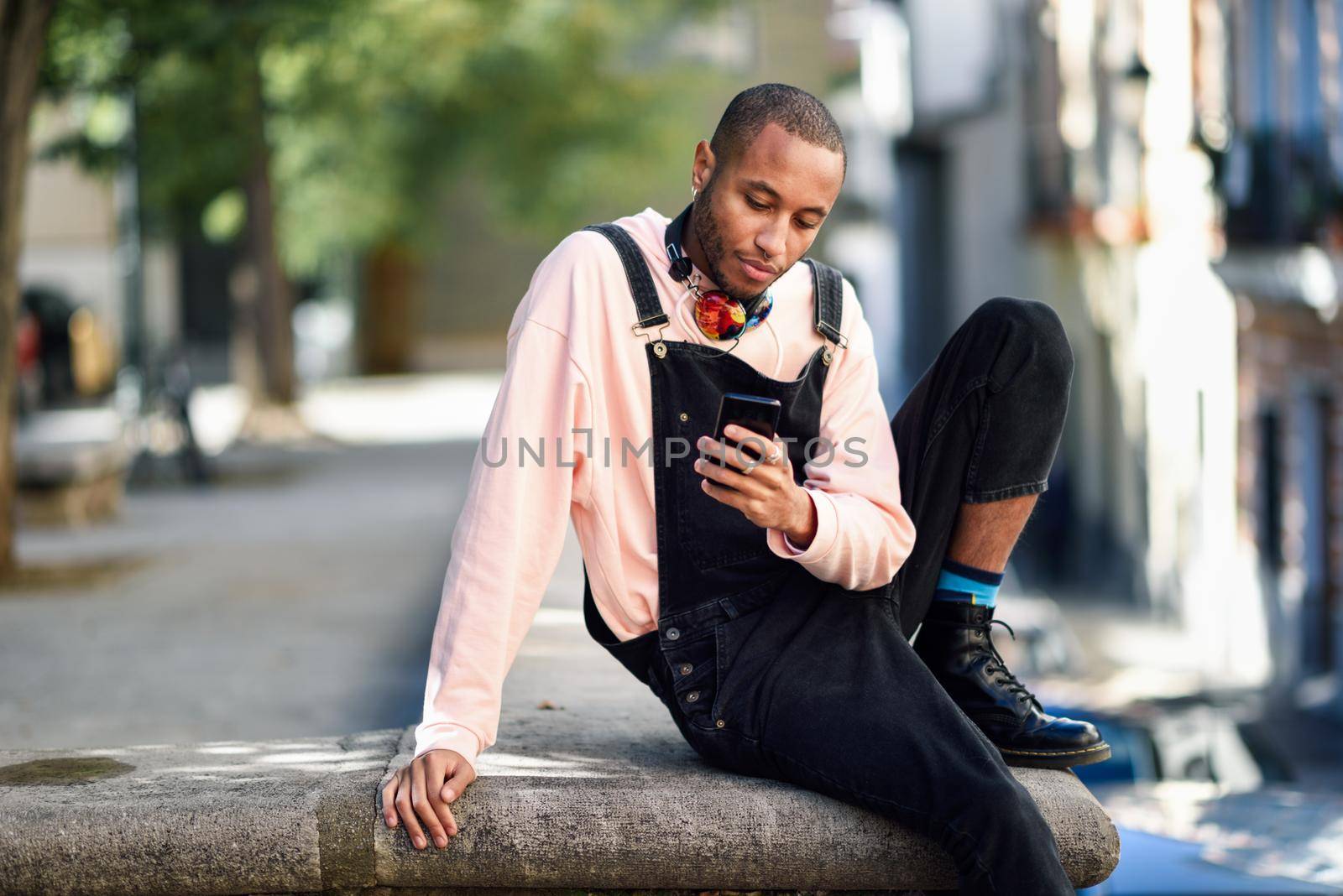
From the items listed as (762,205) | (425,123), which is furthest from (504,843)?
(425,123)

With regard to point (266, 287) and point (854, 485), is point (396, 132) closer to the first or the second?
point (266, 287)

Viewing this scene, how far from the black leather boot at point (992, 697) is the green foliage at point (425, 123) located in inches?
515

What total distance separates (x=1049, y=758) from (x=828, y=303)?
950 millimetres

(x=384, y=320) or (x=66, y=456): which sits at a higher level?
(x=384, y=320)

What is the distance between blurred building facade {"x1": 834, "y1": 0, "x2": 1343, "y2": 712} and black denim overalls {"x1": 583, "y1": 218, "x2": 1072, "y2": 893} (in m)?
10.7

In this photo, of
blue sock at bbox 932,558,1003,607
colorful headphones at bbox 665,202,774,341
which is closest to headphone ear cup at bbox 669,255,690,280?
colorful headphones at bbox 665,202,774,341

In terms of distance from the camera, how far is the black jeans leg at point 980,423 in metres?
3.22

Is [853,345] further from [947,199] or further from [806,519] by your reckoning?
[947,199]

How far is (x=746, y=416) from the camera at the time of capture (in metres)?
2.89

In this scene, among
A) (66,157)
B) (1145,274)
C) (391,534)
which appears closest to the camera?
(391,534)

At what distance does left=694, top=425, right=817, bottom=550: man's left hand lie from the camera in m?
2.84

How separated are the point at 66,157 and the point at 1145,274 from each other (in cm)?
1102

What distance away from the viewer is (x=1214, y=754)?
682 centimetres

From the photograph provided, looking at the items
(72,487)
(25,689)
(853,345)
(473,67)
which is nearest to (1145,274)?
(473,67)
